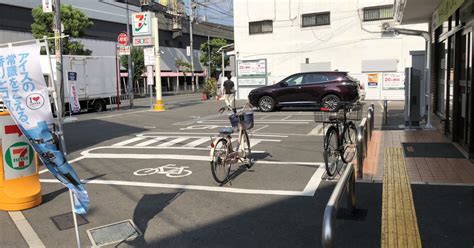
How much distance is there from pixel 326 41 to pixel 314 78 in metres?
11.1

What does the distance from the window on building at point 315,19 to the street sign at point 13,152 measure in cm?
2480

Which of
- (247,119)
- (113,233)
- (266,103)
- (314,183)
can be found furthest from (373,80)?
(113,233)

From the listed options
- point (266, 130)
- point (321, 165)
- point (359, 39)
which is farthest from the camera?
point (359, 39)

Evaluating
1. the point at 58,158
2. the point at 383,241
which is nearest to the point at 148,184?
the point at 58,158

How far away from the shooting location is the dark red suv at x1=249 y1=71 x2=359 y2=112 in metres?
17.2

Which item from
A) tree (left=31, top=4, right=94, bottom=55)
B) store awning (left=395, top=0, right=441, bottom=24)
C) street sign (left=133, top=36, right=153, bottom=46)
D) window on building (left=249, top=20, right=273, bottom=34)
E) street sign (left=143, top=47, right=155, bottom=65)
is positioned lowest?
street sign (left=143, top=47, right=155, bottom=65)

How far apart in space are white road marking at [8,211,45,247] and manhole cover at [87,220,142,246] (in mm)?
550

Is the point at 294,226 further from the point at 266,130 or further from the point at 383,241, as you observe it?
the point at 266,130

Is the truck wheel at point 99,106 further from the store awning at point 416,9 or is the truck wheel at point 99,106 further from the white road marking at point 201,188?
the white road marking at point 201,188

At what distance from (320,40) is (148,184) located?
23.3 metres

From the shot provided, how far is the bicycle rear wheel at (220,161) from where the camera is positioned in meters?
6.44

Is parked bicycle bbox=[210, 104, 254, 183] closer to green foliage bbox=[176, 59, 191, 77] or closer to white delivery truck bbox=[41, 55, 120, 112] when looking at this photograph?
white delivery truck bbox=[41, 55, 120, 112]

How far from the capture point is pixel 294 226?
4.83m

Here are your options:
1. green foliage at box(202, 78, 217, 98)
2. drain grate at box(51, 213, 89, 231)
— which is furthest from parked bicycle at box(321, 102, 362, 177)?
green foliage at box(202, 78, 217, 98)
